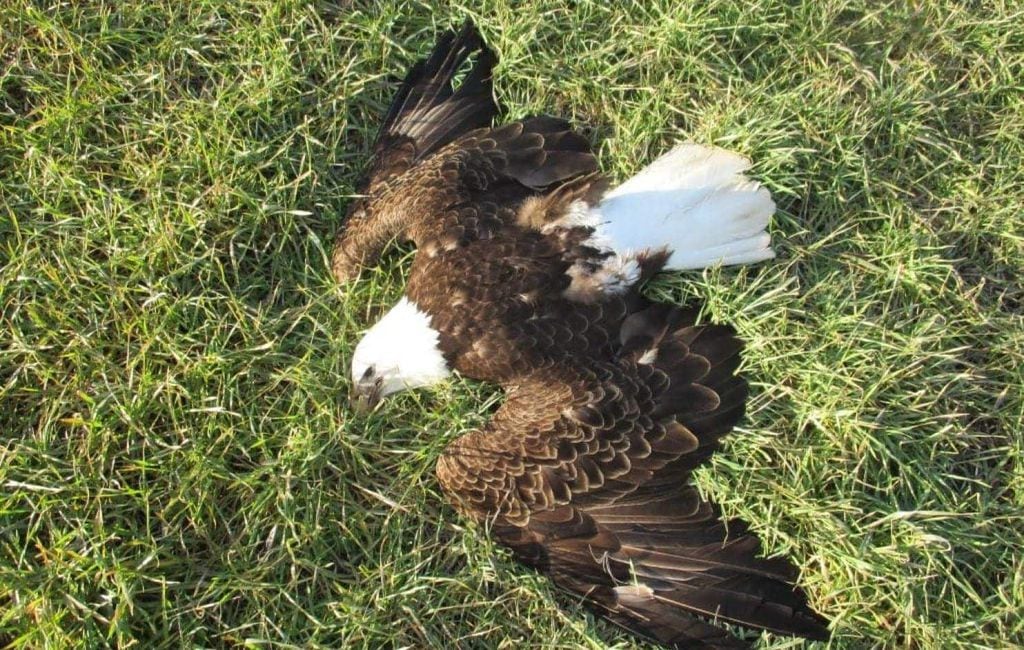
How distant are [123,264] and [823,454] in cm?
297

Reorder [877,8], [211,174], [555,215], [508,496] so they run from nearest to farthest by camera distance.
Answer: [508,496] < [555,215] < [211,174] < [877,8]

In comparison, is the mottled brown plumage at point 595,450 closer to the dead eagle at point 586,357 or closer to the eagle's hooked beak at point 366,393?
the dead eagle at point 586,357

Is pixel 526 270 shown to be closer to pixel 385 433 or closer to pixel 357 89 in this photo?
pixel 385 433

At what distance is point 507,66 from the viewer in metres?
3.61

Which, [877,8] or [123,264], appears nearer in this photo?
[123,264]

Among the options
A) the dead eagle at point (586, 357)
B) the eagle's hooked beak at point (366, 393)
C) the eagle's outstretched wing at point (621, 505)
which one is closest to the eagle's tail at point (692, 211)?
the dead eagle at point (586, 357)

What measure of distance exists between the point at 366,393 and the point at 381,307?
43 cm

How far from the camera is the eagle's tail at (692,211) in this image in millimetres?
3135

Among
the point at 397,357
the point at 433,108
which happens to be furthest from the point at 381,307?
the point at 433,108

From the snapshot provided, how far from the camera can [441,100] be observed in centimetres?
351

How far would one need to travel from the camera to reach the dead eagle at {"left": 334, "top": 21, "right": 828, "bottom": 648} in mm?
2885

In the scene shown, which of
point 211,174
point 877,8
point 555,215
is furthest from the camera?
point 877,8

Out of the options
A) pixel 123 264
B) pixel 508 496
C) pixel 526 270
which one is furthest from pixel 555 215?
pixel 123 264

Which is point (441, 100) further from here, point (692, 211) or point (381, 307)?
point (692, 211)
